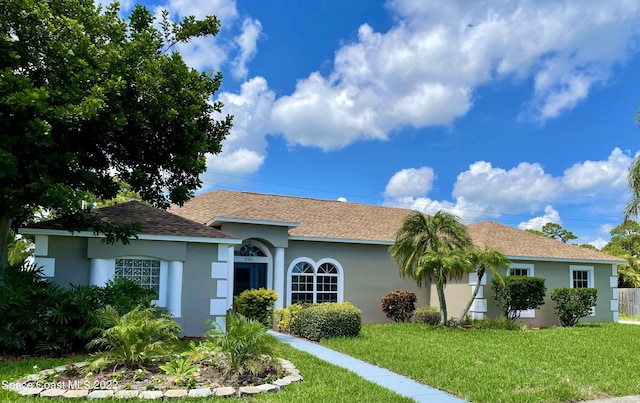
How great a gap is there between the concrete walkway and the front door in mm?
5495

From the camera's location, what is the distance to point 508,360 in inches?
431

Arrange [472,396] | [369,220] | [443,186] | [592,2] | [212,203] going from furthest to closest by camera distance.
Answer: [443,186] → [369,220] → [212,203] → [592,2] → [472,396]

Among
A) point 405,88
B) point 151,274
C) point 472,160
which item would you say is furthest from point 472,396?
point 472,160

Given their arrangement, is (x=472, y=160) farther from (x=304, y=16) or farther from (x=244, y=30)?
(x=244, y=30)

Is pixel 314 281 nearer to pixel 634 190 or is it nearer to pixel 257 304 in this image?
pixel 257 304

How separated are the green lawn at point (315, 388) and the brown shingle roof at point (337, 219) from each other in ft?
26.9

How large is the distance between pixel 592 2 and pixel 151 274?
557 inches

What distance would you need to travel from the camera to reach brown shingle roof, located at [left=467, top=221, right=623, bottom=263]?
20891 mm

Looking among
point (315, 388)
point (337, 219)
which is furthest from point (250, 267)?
point (315, 388)

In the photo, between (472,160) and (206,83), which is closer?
(206,83)

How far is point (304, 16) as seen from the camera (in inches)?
619

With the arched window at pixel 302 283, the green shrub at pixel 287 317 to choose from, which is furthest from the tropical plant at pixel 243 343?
the arched window at pixel 302 283

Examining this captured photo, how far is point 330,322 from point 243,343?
584cm

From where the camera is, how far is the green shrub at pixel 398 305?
18938 mm
